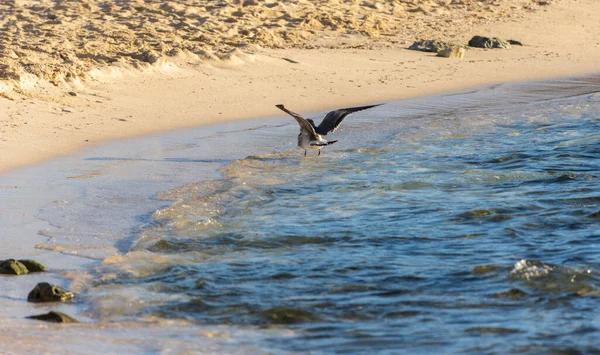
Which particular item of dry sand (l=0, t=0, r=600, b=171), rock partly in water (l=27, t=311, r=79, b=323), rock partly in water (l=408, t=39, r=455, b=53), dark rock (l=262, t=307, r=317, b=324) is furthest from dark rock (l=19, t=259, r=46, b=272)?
rock partly in water (l=408, t=39, r=455, b=53)

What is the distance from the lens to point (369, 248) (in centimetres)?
667

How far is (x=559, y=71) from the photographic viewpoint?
16.4m

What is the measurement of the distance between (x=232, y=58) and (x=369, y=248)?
7.75 m

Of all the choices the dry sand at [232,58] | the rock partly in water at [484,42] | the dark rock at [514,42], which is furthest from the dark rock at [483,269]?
the dark rock at [514,42]

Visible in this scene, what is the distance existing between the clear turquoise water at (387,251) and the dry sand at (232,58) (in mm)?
2304

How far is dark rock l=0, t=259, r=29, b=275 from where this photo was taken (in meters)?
5.68

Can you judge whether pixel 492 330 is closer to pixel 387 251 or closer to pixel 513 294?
pixel 513 294

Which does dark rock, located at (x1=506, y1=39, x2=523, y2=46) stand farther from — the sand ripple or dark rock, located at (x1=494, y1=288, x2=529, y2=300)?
dark rock, located at (x1=494, y1=288, x2=529, y2=300)

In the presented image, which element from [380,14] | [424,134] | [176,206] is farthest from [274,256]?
[380,14]

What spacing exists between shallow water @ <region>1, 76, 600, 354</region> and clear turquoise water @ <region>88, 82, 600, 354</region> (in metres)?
0.02

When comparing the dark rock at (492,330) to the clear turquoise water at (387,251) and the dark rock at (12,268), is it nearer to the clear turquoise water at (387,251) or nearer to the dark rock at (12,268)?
the clear turquoise water at (387,251)

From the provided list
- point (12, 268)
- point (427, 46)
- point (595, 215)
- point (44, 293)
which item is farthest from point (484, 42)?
point (44, 293)

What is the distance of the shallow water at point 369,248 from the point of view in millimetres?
5094

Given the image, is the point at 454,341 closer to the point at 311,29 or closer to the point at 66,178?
the point at 66,178
